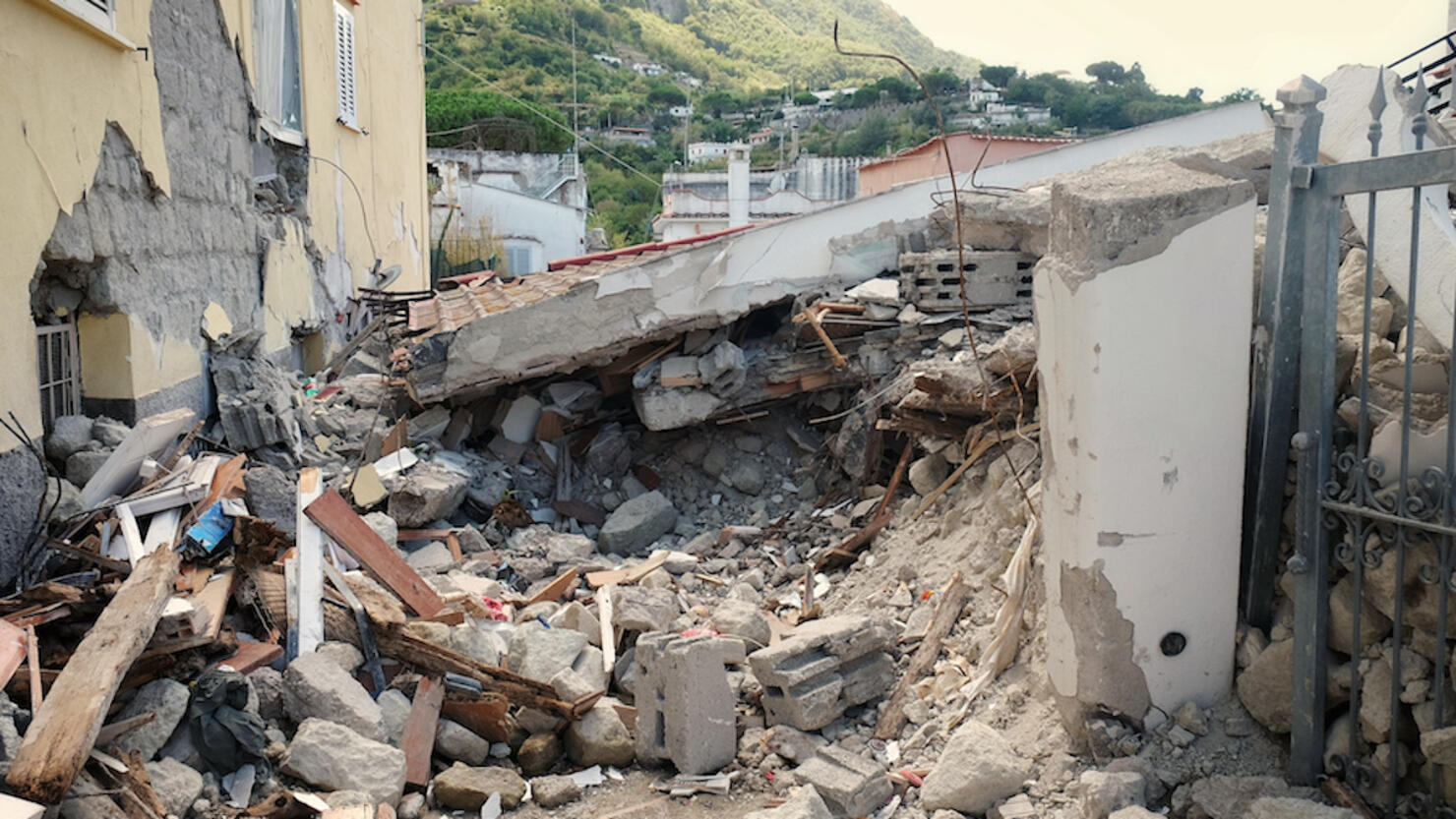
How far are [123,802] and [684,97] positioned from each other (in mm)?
67183

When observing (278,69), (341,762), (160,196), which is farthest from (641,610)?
(278,69)

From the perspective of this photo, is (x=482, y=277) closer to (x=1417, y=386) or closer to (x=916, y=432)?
(x=916, y=432)

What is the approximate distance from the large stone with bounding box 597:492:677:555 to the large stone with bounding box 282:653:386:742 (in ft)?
11.5

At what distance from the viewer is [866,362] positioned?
7969mm

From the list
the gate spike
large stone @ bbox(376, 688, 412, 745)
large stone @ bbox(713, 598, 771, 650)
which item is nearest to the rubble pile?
the gate spike

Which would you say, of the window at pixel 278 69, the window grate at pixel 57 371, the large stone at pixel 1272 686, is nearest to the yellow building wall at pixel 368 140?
the window at pixel 278 69

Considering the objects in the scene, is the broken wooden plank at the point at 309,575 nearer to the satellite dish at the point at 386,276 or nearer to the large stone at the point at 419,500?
the large stone at the point at 419,500

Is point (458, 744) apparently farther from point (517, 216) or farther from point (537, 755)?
point (517, 216)

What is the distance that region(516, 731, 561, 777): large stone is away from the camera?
4613 millimetres

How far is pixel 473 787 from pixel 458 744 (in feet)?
1.14

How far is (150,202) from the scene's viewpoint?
5.86m

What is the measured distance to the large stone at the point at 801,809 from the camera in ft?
12.4

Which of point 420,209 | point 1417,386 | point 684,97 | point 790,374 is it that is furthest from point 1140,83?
point 1417,386

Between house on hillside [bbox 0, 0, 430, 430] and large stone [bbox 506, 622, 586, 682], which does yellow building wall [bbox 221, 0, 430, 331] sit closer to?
house on hillside [bbox 0, 0, 430, 430]
